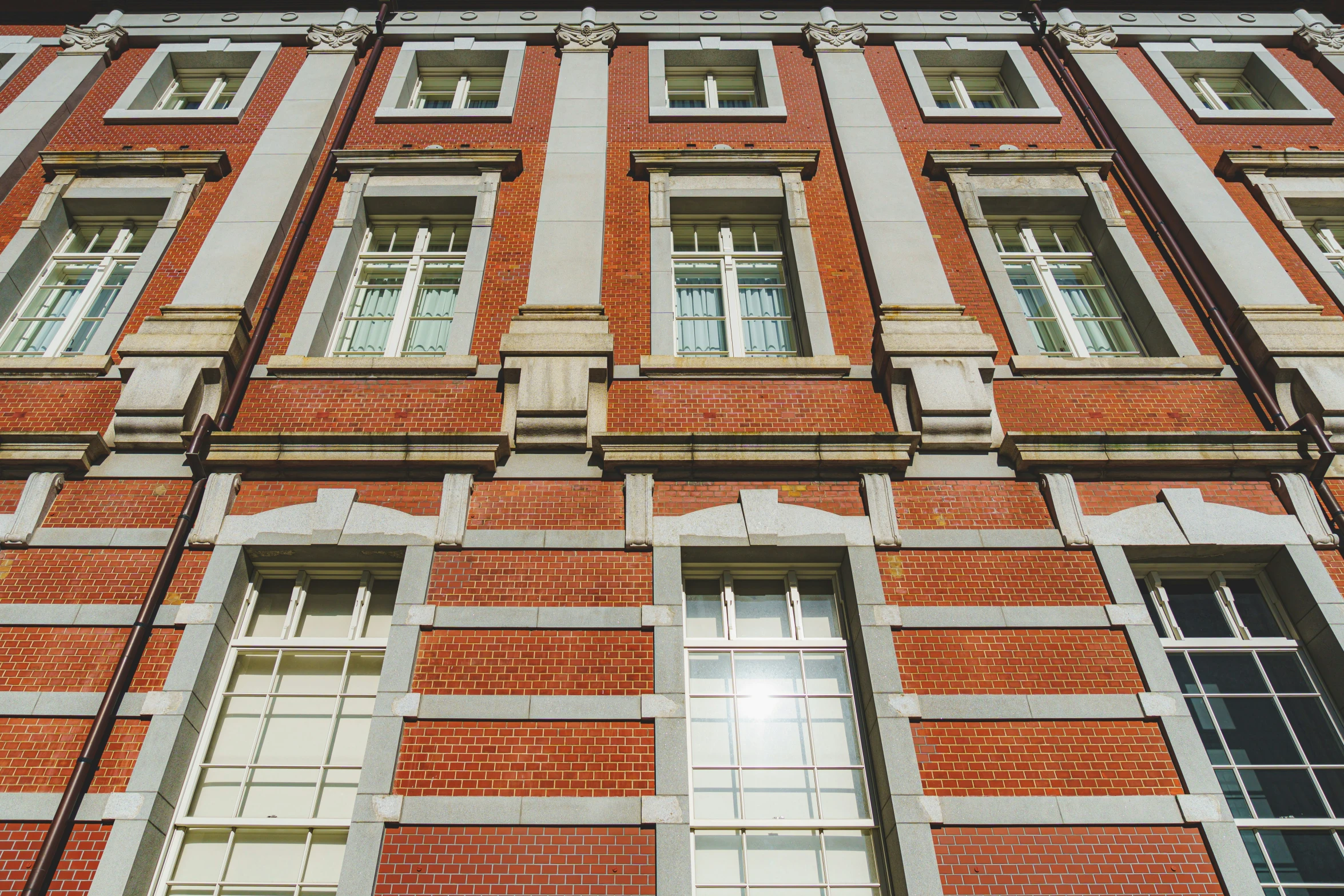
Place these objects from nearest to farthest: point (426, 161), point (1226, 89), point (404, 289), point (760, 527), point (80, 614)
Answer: point (80, 614)
point (760, 527)
point (404, 289)
point (426, 161)
point (1226, 89)

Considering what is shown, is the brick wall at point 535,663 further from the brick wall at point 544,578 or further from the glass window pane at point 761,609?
the glass window pane at point 761,609

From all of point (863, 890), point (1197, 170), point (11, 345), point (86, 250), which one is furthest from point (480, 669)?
point (1197, 170)

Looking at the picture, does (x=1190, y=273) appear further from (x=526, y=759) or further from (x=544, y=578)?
(x=526, y=759)

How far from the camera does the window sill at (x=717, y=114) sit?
11.3 meters

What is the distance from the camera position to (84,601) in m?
6.86

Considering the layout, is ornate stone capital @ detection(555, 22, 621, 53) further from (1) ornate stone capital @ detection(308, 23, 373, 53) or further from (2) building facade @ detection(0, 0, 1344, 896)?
(1) ornate stone capital @ detection(308, 23, 373, 53)

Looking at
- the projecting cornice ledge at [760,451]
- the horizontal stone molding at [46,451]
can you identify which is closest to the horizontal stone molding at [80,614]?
the horizontal stone molding at [46,451]

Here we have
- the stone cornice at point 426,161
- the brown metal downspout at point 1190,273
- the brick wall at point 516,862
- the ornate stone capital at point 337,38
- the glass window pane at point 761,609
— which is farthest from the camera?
the ornate stone capital at point 337,38

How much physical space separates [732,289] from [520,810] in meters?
6.03

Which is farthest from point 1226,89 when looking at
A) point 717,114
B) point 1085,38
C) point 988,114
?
point 717,114

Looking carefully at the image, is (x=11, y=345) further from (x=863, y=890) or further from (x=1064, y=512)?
(x=1064, y=512)

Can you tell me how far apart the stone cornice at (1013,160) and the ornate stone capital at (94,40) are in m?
11.8

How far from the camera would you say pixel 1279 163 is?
418 inches

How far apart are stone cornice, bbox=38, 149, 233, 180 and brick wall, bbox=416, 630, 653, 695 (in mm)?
7226
